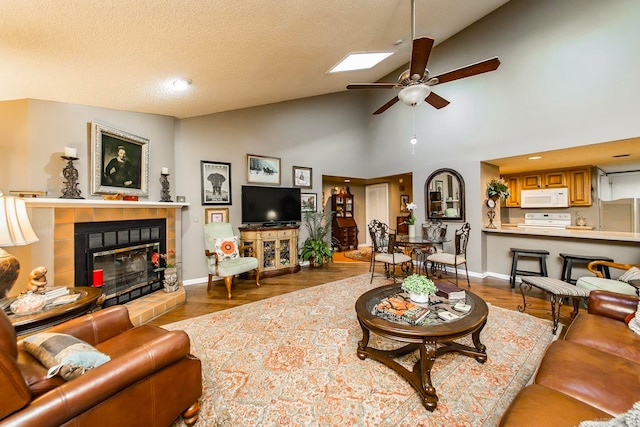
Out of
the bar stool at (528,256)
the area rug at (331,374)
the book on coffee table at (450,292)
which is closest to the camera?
the area rug at (331,374)

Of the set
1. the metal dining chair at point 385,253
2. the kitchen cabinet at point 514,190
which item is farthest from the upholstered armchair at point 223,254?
the kitchen cabinet at point 514,190

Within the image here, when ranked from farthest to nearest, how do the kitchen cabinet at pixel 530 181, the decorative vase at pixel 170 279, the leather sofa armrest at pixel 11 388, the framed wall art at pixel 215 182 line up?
the kitchen cabinet at pixel 530 181, the framed wall art at pixel 215 182, the decorative vase at pixel 170 279, the leather sofa armrest at pixel 11 388

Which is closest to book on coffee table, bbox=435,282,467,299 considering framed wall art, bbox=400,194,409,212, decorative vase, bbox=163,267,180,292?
decorative vase, bbox=163,267,180,292

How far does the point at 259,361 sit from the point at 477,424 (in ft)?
5.04

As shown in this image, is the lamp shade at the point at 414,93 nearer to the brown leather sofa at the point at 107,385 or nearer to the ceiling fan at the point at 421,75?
the ceiling fan at the point at 421,75

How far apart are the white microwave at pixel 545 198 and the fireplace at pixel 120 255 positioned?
684 centimetres

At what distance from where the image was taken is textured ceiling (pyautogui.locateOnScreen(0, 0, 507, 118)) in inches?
64.3

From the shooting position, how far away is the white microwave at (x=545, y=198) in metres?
4.64

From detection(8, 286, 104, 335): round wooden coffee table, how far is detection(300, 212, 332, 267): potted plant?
3655 millimetres

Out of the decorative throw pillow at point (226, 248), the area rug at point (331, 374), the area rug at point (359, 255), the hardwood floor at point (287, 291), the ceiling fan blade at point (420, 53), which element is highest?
the ceiling fan blade at point (420, 53)

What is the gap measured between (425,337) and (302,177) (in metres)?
4.39

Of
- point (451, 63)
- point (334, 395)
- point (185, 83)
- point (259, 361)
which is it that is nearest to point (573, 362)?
point (334, 395)

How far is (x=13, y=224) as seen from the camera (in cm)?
166

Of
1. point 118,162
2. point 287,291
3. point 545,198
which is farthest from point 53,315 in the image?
point 545,198
